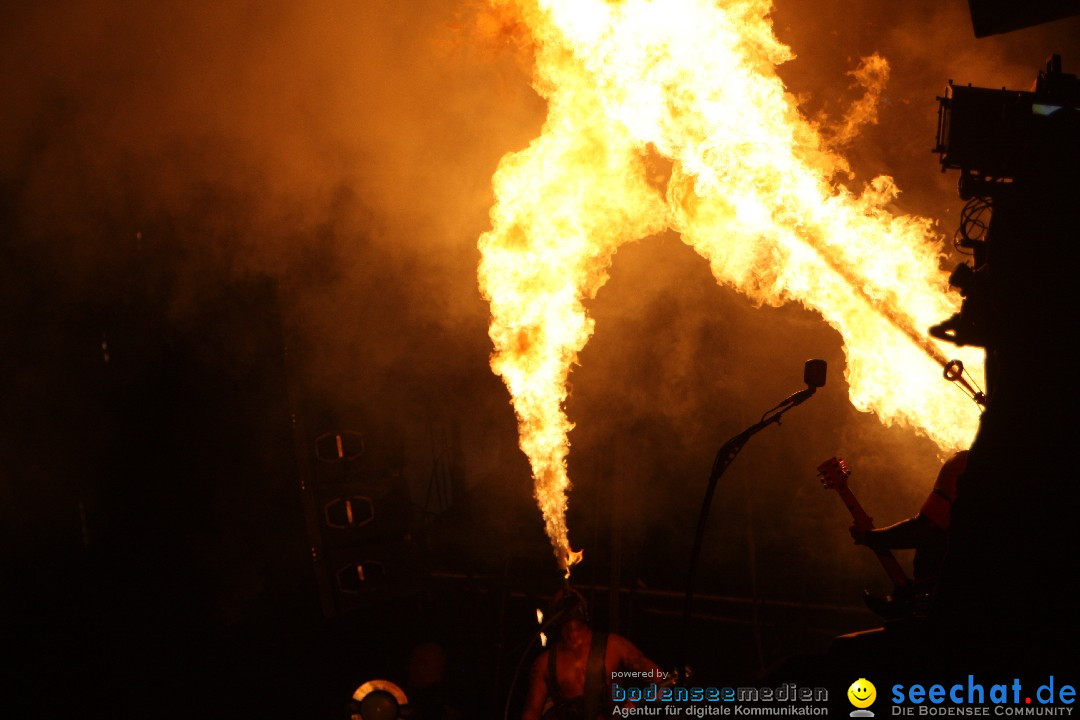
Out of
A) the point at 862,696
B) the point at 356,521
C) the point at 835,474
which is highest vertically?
the point at 356,521

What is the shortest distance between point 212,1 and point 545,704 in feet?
22.5

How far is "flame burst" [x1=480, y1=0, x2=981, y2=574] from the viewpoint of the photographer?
5.20 metres

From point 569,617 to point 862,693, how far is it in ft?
11.2

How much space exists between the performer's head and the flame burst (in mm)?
742

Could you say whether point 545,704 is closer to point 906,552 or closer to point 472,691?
point 472,691

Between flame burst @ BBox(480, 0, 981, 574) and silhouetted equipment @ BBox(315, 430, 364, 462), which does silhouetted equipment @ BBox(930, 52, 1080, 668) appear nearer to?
flame burst @ BBox(480, 0, 981, 574)

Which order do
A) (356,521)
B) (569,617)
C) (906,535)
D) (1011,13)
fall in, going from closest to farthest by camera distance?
(1011,13), (906,535), (569,617), (356,521)

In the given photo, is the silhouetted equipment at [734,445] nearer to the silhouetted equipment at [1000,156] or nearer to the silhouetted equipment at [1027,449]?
the silhouetted equipment at [1000,156]

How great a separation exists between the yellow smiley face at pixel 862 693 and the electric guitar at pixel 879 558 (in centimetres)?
130

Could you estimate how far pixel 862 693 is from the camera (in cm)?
246

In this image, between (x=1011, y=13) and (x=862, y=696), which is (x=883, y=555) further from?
(x=1011, y=13)

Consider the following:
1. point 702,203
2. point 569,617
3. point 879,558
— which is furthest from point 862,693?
point 702,203

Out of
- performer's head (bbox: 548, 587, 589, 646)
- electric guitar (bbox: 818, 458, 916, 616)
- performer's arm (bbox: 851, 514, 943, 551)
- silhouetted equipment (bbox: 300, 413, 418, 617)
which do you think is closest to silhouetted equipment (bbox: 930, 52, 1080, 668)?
electric guitar (bbox: 818, 458, 916, 616)

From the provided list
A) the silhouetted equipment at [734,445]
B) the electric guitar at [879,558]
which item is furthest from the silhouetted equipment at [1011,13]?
the electric guitar at [879,558]
